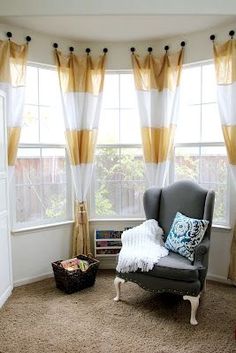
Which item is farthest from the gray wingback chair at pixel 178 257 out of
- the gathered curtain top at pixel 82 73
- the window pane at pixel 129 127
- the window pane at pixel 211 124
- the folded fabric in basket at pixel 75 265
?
the gathered curtain top at pixel 82 73

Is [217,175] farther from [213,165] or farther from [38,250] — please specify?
[38,250]

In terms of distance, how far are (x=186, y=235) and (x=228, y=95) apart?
4.66 ft

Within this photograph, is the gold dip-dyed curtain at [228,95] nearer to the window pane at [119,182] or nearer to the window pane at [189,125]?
the window pane at [189,125]

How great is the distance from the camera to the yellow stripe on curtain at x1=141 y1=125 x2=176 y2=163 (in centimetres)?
320

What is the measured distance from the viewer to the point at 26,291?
2873 millimetres

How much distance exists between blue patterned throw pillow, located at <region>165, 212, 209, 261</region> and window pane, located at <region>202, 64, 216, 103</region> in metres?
1.32

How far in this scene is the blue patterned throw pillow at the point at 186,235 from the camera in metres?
2.53

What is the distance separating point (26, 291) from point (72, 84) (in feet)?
7.11

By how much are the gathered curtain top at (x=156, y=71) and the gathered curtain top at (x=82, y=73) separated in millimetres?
388

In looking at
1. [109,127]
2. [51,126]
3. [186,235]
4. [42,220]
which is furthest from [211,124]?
[42,220]

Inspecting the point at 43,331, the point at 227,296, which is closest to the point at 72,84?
the point at 43,331

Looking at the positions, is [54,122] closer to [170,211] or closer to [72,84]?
[72,84]

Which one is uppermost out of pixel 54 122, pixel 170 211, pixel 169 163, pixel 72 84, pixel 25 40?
pixel 25 40

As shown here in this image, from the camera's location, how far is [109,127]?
135 inches
